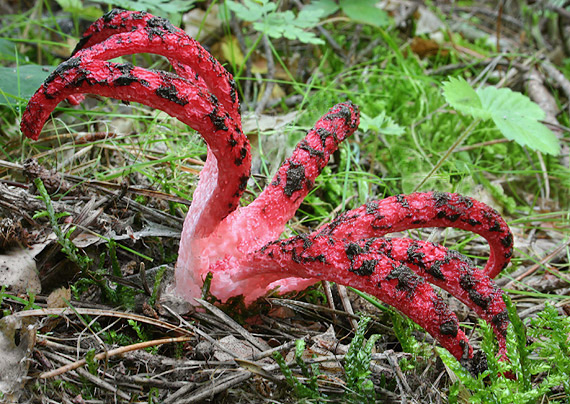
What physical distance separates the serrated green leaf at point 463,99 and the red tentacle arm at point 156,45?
152cm

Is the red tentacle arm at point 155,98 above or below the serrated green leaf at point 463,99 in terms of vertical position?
above

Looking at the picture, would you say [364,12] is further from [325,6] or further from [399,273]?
[399,273]

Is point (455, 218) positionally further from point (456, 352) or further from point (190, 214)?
point (190, 214)

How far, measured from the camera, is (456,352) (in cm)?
186

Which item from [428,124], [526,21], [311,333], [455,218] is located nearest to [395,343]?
[311,333]

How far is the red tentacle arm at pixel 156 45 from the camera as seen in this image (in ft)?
5.66

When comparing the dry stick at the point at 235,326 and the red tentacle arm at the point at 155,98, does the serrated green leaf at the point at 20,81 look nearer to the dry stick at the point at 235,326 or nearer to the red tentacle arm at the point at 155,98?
the red tentacle arm at the point at 155,98

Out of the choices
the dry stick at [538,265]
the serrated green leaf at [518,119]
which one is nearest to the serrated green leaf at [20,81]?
the serrated green leaf at [518,119]

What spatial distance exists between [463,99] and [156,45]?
6.57ft

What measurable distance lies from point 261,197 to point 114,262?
0.70m

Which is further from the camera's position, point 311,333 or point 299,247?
point 311,333

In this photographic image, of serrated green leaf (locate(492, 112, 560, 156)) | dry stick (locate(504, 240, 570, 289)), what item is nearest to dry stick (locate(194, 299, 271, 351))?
dry stick (locate(504, 240, 570, 289))

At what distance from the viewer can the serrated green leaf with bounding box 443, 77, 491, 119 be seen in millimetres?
2959

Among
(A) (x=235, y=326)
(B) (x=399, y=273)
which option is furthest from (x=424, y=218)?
(A) (x=235, y=326)
